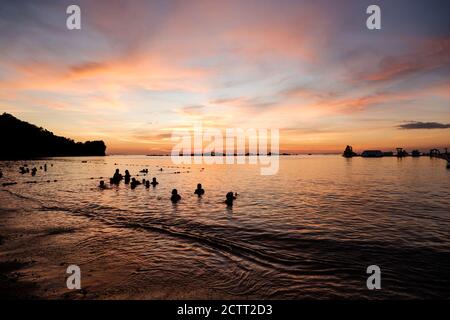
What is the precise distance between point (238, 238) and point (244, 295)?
6589 millimetres

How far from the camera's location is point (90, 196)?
30.4 meters

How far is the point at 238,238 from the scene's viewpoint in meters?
15.1

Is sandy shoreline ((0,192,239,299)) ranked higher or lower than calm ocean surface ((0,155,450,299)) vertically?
higher

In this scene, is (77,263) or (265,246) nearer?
(77,263)

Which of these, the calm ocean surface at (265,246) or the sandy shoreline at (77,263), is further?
the calm ocean surface at (265,246)

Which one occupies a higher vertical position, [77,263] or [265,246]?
[77,263]

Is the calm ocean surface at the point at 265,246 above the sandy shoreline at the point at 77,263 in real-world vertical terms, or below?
below

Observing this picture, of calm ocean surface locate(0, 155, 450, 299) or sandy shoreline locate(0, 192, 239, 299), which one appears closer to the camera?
sandy shoreline locate(0, 192, 239, 299)

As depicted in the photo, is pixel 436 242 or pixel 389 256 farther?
pixel 436 242
